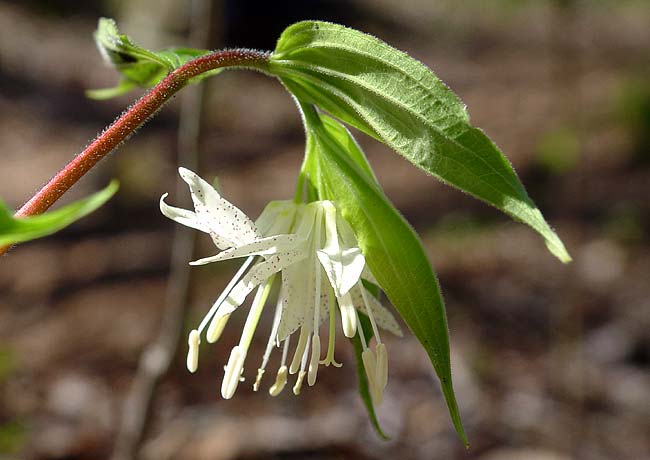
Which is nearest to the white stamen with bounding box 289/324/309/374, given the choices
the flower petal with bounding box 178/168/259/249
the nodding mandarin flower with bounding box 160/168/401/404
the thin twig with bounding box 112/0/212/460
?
the nodding mandarin flower with bounding box 160/168/401/404

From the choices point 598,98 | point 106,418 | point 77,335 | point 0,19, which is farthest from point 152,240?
point 598,98

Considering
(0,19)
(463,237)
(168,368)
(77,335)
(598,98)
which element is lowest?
(168,368)

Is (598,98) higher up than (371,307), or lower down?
higher up

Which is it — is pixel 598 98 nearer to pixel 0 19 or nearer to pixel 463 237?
pixel 463 237

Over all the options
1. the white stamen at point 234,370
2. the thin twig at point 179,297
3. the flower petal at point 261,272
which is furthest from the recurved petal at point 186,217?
the thin twig at point 179,297

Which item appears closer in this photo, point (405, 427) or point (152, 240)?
point (405, 427)

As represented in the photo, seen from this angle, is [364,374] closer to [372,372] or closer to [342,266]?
[372,372]

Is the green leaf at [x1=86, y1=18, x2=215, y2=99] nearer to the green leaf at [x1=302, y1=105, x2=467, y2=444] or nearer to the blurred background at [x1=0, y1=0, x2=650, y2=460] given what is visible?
the green leaf at [x1=302, y1=105, x2=467, y2=444]

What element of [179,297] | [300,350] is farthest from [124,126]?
[179,297]
